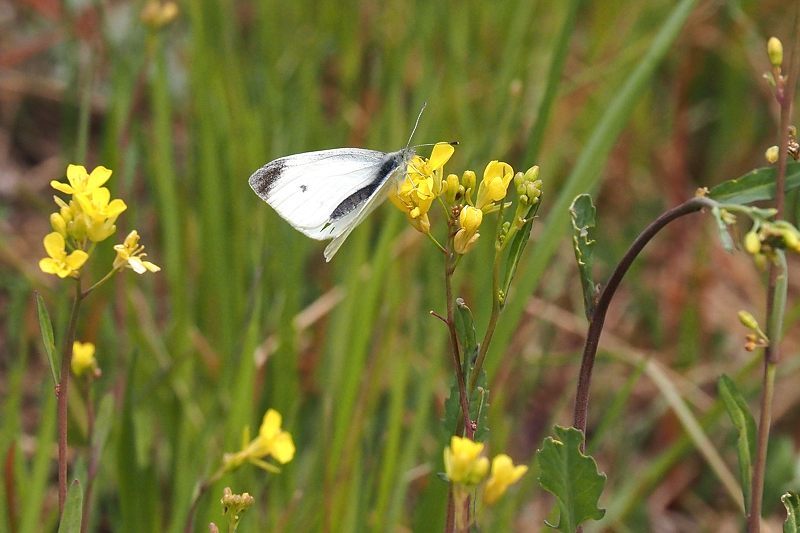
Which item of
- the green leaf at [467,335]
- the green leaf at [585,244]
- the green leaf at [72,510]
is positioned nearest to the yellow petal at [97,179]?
the green leaf at [72,510]

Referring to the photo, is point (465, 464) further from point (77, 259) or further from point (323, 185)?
point (323, 185)

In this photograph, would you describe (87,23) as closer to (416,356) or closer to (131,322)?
(131,322)

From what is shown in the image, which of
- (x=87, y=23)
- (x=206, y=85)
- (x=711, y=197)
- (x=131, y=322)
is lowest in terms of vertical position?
(x=711, y=197)

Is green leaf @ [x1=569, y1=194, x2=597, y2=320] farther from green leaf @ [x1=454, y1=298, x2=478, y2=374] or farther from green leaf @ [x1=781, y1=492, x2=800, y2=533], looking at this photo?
green leaf @ [x1=781, y1=492, x2=800, y2=533]

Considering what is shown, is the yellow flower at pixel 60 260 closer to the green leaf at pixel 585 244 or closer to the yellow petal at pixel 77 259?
the yellow petal at pixel 77 259

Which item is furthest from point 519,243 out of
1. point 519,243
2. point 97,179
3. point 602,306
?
point 97,179

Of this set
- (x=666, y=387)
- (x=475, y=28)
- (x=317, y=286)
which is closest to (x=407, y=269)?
(x=317, y=286)
